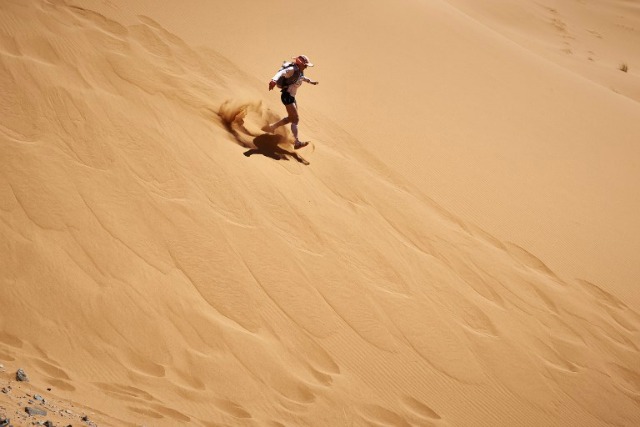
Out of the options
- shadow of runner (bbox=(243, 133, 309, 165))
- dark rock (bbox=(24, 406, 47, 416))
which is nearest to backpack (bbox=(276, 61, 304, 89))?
shadow of runner (bbox=(243, 133, 309, 165))

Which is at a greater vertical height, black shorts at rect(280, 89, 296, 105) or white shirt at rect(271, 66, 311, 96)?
white shirt at rect(271, 66, 311, 96)

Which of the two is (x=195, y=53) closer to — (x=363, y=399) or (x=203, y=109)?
(x=203, y=109)

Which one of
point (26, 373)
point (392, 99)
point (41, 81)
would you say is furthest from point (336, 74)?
point (26, 373)

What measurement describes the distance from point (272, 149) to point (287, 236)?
125 centimetres

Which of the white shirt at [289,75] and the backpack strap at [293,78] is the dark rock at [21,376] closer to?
the white shirt at [289,75]

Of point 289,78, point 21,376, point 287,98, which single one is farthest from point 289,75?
point 21,376

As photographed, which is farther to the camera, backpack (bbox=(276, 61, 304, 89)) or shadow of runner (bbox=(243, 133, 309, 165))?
shadow of runner (bbox=(243, 133, 309, 165))

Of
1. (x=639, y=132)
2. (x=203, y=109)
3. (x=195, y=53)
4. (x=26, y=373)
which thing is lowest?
(x=26, y=373)

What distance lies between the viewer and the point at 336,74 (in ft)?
24.8

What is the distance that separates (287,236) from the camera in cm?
493

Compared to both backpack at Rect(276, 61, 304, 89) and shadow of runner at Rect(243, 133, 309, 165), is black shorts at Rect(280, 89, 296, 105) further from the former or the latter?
shadow of runner at Rect(243, 133, 309, 165)

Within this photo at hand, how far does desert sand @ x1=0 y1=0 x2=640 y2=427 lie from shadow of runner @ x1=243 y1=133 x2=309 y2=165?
0.08 ft

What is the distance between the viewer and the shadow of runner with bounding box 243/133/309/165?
5688mm

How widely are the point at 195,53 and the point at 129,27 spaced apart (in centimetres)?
78
